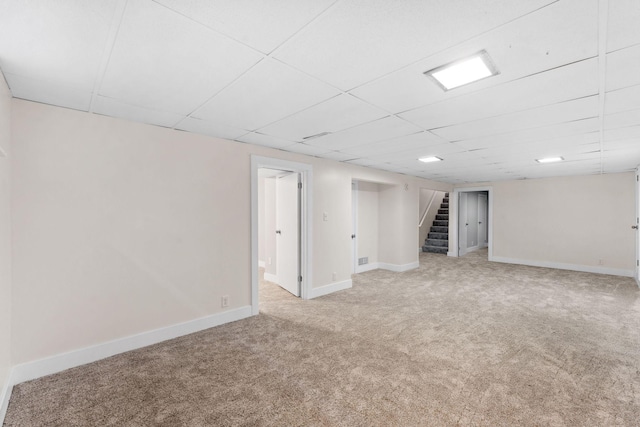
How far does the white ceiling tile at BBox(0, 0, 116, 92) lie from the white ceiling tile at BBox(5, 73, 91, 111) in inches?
4.0

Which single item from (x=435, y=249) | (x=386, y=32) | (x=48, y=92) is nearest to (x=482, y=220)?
(x=435, y=249)

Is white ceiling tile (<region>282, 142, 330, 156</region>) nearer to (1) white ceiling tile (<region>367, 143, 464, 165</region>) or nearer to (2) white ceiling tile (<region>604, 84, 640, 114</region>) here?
(1) white ceiling tile (<region>367, 143, 464, 165</region>)

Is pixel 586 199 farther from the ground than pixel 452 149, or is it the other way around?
pixel 452 149

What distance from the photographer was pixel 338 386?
217 centimetres

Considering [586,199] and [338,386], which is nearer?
[338,386]

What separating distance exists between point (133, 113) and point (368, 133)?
2.28m

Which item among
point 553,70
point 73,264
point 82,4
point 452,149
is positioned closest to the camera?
point 82,4

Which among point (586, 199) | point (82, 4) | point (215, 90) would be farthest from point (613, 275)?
point (82, 4)

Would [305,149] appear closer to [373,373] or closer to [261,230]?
[373,373]

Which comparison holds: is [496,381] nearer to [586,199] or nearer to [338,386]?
[338,386]

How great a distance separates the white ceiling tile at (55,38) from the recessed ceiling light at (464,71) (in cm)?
172

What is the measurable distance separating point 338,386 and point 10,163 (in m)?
3.07

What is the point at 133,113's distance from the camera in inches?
100

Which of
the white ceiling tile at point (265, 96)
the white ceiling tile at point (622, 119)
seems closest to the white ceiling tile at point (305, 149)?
the white ceiling tile at point (265, 96)
